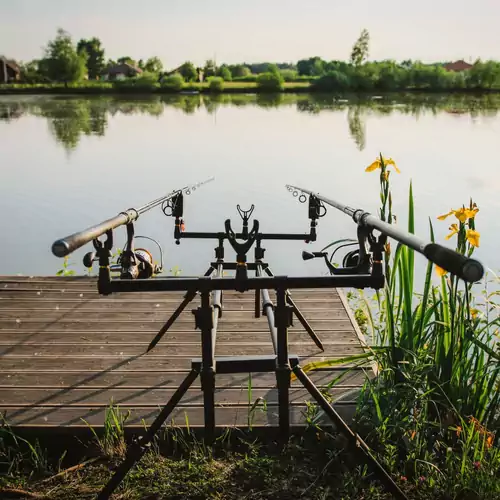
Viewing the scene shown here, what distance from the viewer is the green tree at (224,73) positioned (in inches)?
3147

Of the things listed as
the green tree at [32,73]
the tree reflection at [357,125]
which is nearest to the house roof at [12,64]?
the green tree at [32,73]

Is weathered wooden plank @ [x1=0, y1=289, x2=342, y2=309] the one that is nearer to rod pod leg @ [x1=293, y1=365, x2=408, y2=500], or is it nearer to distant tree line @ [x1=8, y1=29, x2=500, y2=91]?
rod pod leg @ [x1=293, y1=365, x2=408, y2=500]

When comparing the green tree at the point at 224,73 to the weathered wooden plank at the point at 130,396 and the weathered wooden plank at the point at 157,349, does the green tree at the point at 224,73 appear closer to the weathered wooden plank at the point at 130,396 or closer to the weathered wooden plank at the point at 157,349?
the weathered wooden plank at the point at 157,349

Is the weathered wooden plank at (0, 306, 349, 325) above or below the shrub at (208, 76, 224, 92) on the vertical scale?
below

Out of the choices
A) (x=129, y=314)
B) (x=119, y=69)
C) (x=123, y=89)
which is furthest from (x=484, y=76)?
(x=119, y=69)

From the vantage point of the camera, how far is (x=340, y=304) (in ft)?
15.1

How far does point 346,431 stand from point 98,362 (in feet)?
6.13

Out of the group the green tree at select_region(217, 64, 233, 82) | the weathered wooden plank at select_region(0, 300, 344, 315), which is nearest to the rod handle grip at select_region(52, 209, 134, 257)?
the weathered wooden plank at select_region(0, 300, 344, 315)

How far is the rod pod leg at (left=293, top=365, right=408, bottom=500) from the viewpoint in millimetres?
2035

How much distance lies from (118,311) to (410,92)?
55362 millimetres

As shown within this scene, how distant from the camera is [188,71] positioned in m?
88.8

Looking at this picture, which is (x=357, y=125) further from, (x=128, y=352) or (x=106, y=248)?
(x=106, y=248)

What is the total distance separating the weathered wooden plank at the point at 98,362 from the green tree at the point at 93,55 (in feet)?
341

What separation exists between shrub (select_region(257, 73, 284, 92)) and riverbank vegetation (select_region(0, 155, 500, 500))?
60.2m
